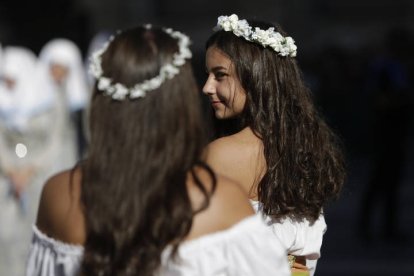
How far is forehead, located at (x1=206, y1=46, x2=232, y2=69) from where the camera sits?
3734mm

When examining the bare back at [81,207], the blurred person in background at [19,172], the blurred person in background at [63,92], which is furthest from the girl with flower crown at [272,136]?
the blurred person in background at [63,92]

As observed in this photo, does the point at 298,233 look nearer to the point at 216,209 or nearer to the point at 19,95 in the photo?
the point at 216,209

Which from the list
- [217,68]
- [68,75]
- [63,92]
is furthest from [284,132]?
[68,75]

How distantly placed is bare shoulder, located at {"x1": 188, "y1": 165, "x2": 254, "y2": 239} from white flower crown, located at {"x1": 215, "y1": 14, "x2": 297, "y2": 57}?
1.10 m

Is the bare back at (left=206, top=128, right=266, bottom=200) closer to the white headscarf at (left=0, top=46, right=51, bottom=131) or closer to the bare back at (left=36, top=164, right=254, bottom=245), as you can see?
the bare back at (left=36, top=164, right=254, bottom=245)

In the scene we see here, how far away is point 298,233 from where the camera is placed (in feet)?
12.2

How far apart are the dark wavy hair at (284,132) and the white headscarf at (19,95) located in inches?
169

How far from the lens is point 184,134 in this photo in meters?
2.74

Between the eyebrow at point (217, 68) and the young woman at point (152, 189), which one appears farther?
the eyebrow at point (217, 68)

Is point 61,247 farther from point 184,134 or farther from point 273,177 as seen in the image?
point 273,177

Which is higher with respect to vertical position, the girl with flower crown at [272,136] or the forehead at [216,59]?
the forehead at [216,59]

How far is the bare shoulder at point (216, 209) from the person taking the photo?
2.73 metres

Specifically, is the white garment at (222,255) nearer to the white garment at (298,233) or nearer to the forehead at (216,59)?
the white garment at (298,233)

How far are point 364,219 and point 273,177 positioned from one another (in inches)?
242
